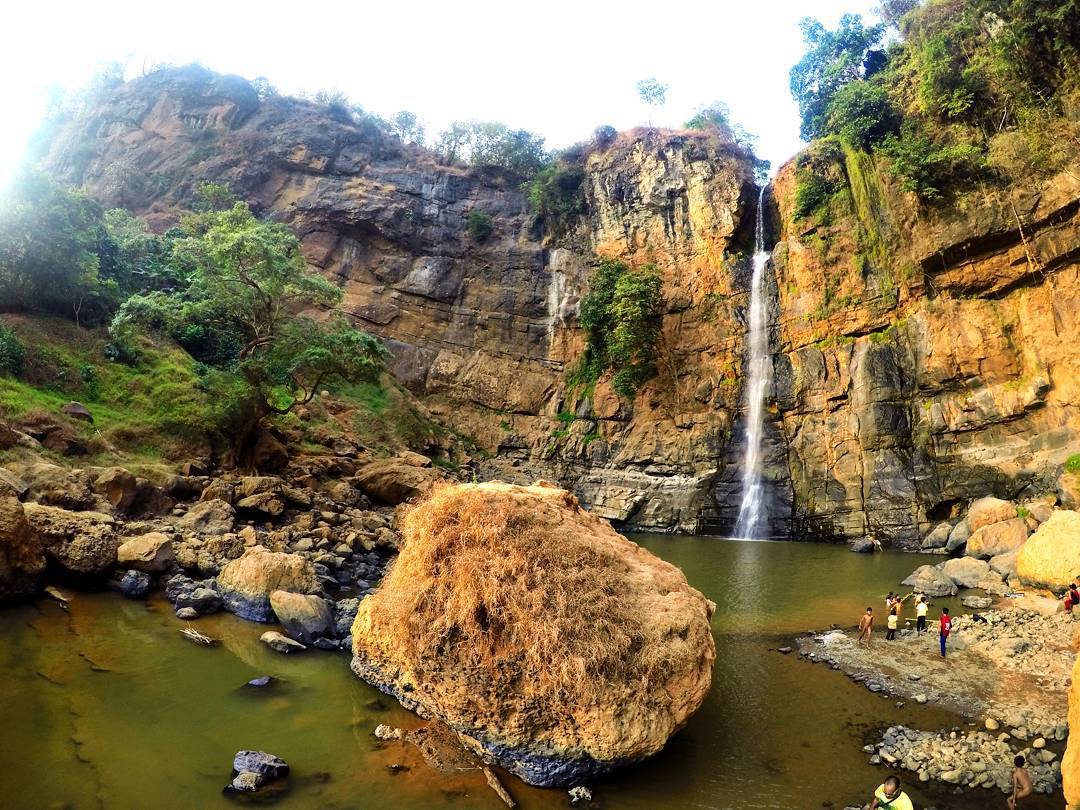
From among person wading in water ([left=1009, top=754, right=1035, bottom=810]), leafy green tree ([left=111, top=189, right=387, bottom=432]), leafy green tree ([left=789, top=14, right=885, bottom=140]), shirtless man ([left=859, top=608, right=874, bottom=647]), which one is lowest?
person wading in water ([left=1009, top=754, right=1035, bottom=810])

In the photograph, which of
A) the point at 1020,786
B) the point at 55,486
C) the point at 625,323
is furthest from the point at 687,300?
the point at 1020,786

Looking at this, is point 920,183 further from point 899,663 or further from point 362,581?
point 362,581

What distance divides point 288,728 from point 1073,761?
9.57m

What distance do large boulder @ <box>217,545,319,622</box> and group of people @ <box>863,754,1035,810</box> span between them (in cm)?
1076

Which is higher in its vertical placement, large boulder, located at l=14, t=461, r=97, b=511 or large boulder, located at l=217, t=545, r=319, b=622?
large boulder, located at l=14, t=461, r=97, b=511

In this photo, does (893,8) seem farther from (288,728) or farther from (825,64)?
(288,728)

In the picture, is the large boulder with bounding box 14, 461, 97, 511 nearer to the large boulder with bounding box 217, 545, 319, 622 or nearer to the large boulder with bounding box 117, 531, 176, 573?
the large boulder with bounding box 117, 531, 176, 573

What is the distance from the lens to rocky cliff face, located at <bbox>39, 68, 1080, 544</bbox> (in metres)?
26.4

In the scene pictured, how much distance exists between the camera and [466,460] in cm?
3812

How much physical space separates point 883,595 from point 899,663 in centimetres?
648

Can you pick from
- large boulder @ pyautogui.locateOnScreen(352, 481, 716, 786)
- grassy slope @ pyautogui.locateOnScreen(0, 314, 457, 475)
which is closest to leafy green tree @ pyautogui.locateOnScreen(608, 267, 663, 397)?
grassy slope @ pyautogui.locateOnScreen(0, 314, 457, 475)

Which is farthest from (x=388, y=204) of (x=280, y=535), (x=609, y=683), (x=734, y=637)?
(x=609, y=683)

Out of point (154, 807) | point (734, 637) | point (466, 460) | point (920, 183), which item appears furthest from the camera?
point (466, 460)

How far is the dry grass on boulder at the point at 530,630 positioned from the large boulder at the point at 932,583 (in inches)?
490
